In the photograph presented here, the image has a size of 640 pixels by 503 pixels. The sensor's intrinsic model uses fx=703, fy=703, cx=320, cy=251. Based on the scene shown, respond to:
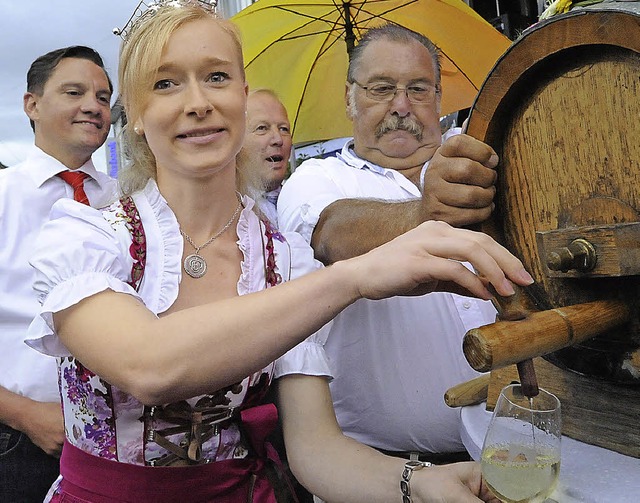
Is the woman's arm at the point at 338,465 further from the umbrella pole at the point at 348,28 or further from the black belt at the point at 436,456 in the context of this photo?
the umbrella pole at the point at 348,28

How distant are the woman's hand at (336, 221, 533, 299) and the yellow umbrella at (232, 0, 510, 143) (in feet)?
7.56

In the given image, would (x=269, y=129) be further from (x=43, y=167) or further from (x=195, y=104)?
A: (x=195, y=104)

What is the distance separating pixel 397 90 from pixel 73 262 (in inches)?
58.0

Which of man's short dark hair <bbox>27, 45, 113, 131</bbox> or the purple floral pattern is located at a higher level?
man's short dark hair <bbox>27, 45, 113, 131</bbox>

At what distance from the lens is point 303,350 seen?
1.65 m

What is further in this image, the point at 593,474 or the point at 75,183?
the point at 75,183

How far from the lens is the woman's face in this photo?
59.7 inches

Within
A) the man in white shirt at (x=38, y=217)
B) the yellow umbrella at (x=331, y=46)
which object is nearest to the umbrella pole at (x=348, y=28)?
the yellow umbrella at (x=331, y=46)

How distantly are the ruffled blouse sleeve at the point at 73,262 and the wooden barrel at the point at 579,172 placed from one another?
0.72 metres

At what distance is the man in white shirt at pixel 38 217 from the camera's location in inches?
90.4

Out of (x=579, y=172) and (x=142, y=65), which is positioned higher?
(x=142, y=65)

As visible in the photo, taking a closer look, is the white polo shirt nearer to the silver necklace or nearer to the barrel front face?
the silver necklace

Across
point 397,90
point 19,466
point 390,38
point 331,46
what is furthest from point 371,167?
point 19,466

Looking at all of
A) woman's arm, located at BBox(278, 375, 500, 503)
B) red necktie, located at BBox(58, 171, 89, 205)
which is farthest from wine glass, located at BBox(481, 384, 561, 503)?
red necktie, located at BBox(58, 171, 89, 205)
